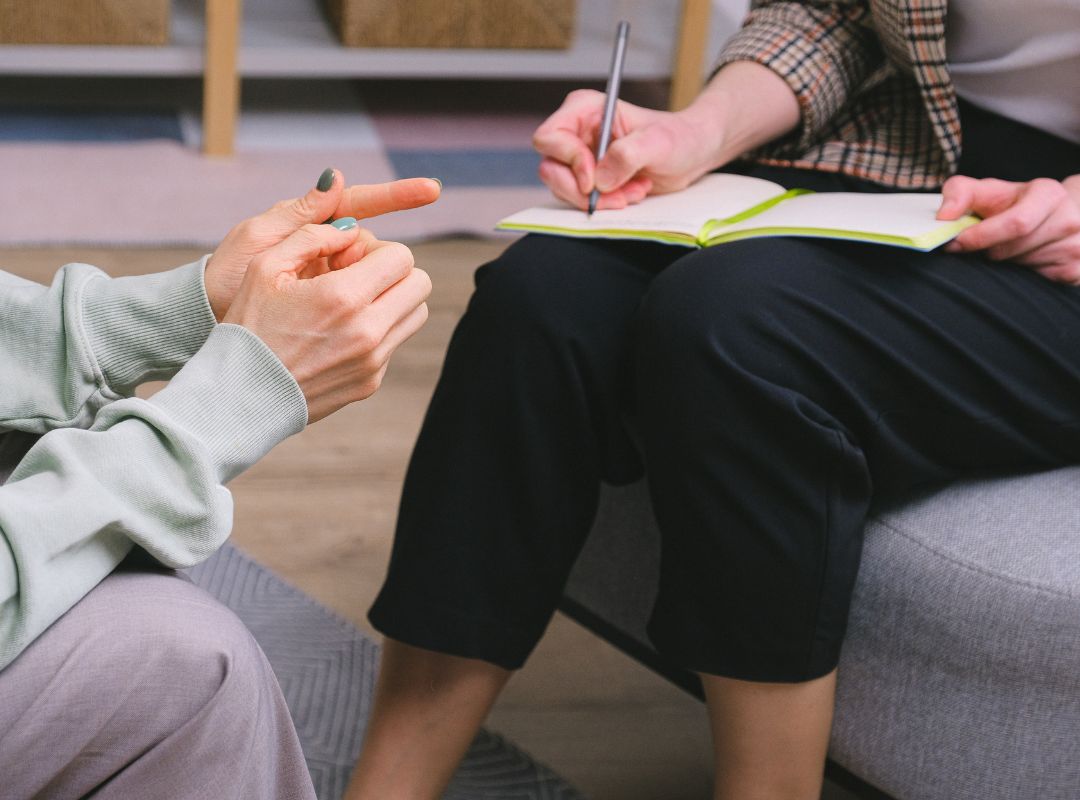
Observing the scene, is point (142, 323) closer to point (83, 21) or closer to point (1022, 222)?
point (1022, 222)

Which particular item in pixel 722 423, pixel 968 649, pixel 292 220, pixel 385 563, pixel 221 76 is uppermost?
pixel 292 220

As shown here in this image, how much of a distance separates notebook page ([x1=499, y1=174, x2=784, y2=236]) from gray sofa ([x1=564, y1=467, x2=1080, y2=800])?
0.24 meters

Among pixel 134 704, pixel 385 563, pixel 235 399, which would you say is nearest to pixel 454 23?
pixel 385 563

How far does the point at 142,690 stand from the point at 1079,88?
798 millimetres

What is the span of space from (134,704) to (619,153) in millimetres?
566

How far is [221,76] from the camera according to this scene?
2219mm

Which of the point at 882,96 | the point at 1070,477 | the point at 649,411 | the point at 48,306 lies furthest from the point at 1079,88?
the point at 48,306

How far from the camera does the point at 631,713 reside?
3.94 ft

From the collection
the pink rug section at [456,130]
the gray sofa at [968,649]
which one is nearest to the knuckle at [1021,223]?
the gray sofa at [968,649]

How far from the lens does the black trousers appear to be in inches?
32.9

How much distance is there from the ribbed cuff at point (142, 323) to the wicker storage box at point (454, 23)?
1.67m

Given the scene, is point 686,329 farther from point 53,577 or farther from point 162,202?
point 162,202

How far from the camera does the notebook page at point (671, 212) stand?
947 millimetres

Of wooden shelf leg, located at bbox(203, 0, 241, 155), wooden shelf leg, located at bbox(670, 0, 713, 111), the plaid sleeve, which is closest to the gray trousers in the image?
the plaid sleeve
